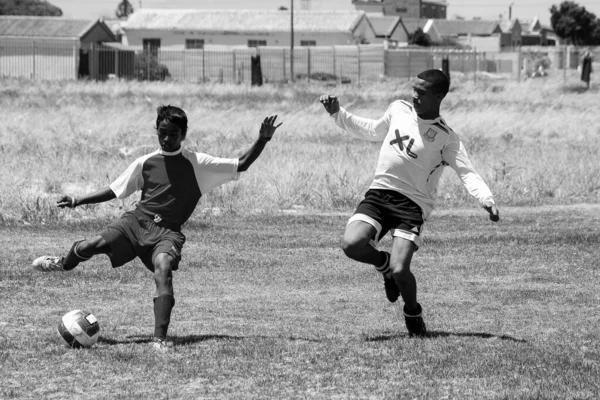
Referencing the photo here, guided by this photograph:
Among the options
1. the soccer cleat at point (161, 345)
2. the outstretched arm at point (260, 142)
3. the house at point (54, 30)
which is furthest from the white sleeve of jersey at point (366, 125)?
the house at point (54, 30)

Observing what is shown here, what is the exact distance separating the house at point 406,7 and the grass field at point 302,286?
3868 inches

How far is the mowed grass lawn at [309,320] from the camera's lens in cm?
561

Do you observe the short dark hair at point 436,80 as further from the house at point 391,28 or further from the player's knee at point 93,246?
the house at point 391,28

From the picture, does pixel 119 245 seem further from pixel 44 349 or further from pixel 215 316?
pixel 215 316

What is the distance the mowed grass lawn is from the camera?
5.61 m

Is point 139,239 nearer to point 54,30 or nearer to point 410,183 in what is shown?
point 410,183

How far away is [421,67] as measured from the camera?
59.4 meters

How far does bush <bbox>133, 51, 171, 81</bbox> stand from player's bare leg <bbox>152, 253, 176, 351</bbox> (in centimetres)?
4513

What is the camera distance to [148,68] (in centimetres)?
5134

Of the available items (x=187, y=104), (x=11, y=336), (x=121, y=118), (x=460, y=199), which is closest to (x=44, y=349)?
(x=11, y=336)

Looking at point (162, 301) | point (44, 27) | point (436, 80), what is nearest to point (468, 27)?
point (44, 27)

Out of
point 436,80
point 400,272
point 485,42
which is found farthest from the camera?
point 485,42

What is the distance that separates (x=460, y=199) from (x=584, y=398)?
989 centimetres

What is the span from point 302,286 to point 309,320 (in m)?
1.58
